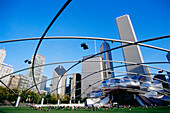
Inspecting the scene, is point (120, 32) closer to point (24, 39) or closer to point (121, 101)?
point (121, 101)

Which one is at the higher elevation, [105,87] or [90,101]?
[105,87]

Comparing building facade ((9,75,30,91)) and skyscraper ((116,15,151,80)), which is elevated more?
skyscraper ((116,15,151,80))

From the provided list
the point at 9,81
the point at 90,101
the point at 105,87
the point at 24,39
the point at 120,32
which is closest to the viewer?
the point at 24,39

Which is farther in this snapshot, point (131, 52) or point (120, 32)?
point (120, 32)

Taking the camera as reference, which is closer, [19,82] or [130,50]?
[130,50]

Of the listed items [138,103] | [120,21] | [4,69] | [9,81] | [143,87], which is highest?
[120,21]

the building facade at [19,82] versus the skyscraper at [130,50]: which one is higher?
the skyscraper at [130,50]

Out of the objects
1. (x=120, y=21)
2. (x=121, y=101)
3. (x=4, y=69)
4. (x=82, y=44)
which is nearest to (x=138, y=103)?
(x=121, y=101)

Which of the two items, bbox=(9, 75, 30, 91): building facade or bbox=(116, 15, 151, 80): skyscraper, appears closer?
bbox=(116, 15, 151, 80): skyscraper

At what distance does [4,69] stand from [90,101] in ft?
372

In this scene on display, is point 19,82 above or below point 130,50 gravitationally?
below

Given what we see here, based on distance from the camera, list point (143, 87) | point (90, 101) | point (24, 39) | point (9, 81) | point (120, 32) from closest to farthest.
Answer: point (24, 39)
point (143, 87)
point (90, 101)
point (9, 81)
point (120, 32)

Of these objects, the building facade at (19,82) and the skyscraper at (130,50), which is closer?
the skyscraper at (130,50)

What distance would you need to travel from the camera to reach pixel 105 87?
64188mm
